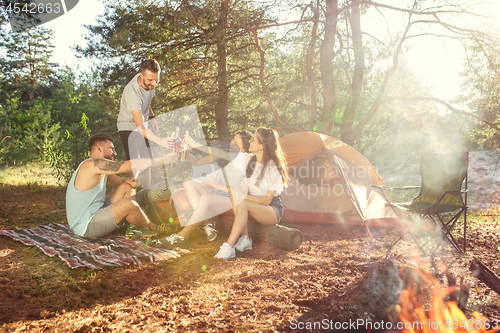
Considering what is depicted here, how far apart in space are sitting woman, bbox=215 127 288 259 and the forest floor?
395 mm

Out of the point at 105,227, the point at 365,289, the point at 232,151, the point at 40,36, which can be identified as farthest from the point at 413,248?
the point at 40,36

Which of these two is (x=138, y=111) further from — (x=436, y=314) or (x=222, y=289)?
(x=436, y=314)

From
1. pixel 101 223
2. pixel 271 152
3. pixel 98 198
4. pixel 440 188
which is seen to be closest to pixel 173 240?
pixel 101 223

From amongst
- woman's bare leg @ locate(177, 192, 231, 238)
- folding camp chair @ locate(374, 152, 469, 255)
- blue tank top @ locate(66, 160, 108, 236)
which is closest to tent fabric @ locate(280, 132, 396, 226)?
folding camp chair @ locate(374, 152, 469, 255)

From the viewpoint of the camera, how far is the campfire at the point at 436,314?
6.32 feet

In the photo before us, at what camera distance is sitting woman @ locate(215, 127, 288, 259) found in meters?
3.54

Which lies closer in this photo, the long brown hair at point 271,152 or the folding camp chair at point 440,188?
the long brown hair at point 271,152

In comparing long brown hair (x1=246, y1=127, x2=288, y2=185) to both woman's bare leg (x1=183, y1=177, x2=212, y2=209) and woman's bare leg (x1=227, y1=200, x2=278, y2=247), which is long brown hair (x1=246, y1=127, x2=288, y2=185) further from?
woman's bare leg (x1=183, y1=177, x2=212, y2=209)

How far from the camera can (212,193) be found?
3854 mm

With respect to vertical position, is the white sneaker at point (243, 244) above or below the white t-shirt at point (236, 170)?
below

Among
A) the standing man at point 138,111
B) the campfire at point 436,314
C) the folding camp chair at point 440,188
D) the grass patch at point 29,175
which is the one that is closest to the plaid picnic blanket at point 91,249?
the standing man at point 138,111

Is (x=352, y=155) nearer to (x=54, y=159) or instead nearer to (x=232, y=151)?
(x=232, y=151)

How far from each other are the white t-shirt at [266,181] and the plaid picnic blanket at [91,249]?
1.06 meters

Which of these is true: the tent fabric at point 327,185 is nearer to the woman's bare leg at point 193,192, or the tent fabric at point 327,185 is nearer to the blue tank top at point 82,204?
the woman's bare leg at point 193,192
